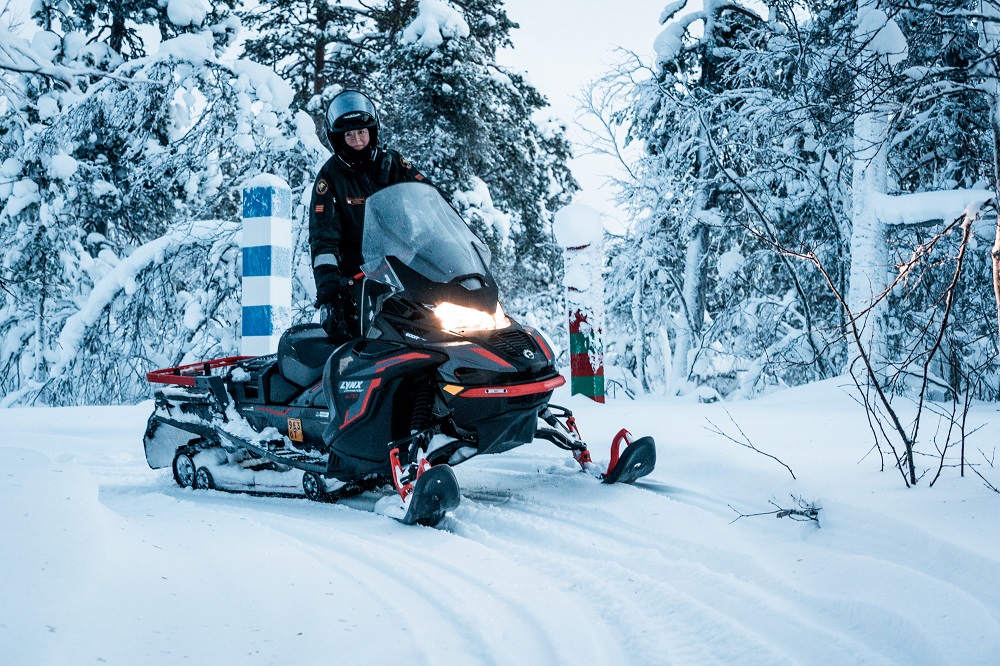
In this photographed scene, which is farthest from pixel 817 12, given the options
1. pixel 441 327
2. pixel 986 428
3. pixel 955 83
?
pixel 441 327

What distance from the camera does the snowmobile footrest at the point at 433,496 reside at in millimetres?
3383

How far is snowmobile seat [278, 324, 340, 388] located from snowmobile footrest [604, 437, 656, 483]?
1.49 meters

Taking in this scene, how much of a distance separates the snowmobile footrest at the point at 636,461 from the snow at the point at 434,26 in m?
8.89

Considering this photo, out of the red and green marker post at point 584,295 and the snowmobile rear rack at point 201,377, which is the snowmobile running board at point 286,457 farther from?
the red and green marker post at point 584,295

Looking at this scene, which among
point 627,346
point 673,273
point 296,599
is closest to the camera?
point 296,599

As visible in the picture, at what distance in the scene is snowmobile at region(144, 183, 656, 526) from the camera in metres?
3.62

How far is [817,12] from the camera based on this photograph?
31.6 feet

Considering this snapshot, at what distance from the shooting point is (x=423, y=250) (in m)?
3.87

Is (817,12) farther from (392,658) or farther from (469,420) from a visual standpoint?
(392,658)

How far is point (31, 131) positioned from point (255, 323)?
18.4 feet

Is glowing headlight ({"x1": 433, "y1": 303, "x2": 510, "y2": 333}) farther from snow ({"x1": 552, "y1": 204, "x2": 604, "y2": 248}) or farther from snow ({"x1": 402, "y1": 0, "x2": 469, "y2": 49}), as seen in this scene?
snow ({"x1": 402, "y1": 0, "x2": 469, "y2": 49})

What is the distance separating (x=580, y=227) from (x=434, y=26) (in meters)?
6.08

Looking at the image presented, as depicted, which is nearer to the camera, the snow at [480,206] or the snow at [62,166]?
the snow at [62,166]

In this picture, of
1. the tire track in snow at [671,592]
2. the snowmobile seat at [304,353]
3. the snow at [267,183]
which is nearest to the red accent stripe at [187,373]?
the snowmobile seat at [304,353]
